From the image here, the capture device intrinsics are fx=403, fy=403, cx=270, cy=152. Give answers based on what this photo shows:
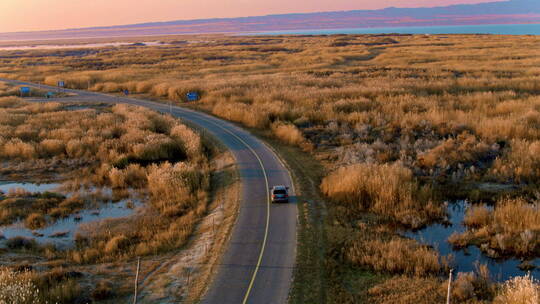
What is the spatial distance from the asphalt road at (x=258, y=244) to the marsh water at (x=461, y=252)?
632 cm

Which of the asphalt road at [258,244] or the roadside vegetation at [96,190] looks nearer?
the asphalt road at [258,244]

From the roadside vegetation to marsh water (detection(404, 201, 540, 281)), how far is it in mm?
12020

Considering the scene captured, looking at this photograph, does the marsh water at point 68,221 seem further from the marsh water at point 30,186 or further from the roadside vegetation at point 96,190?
the roadside vegetation at point 96,190

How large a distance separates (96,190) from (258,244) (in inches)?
639

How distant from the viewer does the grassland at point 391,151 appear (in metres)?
15.9

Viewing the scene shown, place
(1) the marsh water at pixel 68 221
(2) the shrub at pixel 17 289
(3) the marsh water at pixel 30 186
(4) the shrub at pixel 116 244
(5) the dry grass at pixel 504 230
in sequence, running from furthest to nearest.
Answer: (3) the marsh water at pixel 30 186, (1) the marsh water at pixel 68 221, (4) the shrub at pixel 116 244, (5) the dry grass at pixel 504 230, (2) the shrub at pixel 17 289

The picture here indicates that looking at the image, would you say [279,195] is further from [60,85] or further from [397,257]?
[60,85]

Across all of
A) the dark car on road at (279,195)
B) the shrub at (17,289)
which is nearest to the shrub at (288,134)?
the dark car on road at (279,195)

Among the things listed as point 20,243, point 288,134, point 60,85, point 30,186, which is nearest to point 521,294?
point 20,243

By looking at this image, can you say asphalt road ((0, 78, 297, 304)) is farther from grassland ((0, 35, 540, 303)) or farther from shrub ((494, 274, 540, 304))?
shrub ((494, 274, 540, 304))

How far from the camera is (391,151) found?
3092cm

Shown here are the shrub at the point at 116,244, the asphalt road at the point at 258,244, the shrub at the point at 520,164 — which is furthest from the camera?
the shrub at the point at 520,164

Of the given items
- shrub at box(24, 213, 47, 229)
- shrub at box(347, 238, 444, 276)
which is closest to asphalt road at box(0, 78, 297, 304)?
shrub at box(347, 238, 444, 276)

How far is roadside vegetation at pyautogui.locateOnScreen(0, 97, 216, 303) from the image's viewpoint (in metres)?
17.2
